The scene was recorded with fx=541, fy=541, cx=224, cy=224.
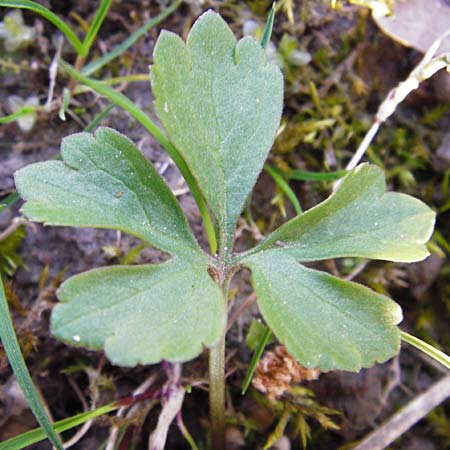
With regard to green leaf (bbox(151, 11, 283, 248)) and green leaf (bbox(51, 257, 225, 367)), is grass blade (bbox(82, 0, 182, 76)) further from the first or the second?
green leaf (bbox(51, 257, 225, 367))

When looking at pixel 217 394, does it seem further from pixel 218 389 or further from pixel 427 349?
pixel 427 349

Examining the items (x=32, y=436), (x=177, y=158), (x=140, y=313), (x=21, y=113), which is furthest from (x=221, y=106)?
(x=32, y=436)

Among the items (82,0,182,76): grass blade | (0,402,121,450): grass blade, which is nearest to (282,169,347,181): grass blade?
(82,0,182,76): grass blade

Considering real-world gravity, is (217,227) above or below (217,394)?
above

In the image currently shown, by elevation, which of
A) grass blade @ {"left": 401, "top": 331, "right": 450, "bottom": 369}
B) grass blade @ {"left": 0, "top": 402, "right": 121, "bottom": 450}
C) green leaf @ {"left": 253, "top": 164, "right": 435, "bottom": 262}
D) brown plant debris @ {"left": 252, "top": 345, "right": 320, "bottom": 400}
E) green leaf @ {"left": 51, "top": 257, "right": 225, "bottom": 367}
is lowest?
brown plant debris @ {"left": 252, "top": 345, "right": 320, "bottom": 400}

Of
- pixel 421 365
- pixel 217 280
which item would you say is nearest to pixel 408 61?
pixel 421 365

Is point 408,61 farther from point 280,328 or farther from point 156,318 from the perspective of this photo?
point 156,318

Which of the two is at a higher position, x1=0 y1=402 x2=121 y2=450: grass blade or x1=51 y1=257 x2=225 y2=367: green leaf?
x1=51 y1=257 x2=225 y2=367: green leaf

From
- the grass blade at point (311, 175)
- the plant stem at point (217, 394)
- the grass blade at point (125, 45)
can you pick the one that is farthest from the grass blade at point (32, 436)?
the grass blade at point (125, 45)
